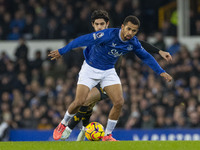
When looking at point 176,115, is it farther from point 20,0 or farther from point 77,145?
point 20,0

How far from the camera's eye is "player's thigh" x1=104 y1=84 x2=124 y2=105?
9.66 metres

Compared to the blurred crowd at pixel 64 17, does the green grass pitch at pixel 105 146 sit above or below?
above

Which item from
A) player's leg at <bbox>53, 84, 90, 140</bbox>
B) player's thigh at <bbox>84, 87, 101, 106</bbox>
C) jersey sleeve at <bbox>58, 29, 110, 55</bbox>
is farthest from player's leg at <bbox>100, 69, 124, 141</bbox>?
jersey sleeve at <bbox>58, 29, 110, 55</bbox>

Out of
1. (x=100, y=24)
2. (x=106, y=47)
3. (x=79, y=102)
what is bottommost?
(x=79, y=102)

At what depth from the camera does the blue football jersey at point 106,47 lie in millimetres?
9266

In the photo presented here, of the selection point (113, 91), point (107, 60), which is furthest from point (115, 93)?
point (107, 60)

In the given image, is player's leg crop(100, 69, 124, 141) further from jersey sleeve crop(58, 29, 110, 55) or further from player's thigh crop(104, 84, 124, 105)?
jersey sleeve crop(58, 29, 110, 55)

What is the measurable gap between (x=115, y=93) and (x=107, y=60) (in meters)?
0.57

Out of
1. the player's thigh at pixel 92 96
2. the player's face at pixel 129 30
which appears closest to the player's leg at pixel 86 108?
the player's thigh at pixel 92 96

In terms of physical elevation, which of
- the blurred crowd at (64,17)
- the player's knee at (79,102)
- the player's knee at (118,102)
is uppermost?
the player's knee at (79,102)

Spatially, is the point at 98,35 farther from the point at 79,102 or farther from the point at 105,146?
the point at 105,146

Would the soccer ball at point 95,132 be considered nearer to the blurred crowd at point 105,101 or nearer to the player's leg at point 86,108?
the player's leg at point 86,108

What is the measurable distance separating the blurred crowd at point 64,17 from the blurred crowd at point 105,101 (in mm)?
1126

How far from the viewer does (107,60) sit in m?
9.77
